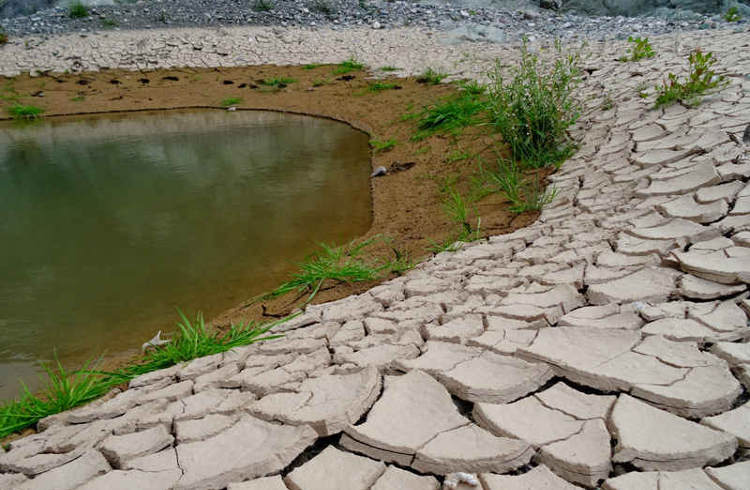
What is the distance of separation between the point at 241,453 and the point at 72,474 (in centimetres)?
55

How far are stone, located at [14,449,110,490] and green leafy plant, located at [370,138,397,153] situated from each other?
485 cm

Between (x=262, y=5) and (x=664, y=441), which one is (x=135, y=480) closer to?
(x=664, y=441)

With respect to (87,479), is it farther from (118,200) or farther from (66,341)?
(118,200)

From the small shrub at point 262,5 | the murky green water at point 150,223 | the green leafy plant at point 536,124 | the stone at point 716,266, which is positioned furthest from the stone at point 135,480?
the small shrub at point 262,5

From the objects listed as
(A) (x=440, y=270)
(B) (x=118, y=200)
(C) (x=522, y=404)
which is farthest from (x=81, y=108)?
(C) (x=522, y=404)

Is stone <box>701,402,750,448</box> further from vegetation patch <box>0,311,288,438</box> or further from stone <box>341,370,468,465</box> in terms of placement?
vegetation patch <box>0,311,288,438</box>

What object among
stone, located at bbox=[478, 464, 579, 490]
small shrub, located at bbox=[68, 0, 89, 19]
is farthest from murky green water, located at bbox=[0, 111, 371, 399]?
small shrub, located at bbox=[68, 0, 89, 19]

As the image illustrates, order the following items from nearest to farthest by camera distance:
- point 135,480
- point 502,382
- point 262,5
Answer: point 135,480 < point 502,382 < point 262,5

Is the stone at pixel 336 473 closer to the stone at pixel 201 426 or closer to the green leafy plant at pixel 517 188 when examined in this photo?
the stone at pixel 201 426

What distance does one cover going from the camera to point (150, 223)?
14.3 feet

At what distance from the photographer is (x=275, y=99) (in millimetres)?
8820

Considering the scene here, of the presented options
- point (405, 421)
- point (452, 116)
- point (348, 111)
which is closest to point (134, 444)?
point (405, 421)

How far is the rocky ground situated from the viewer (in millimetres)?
10799

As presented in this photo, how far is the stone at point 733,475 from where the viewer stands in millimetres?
1034
